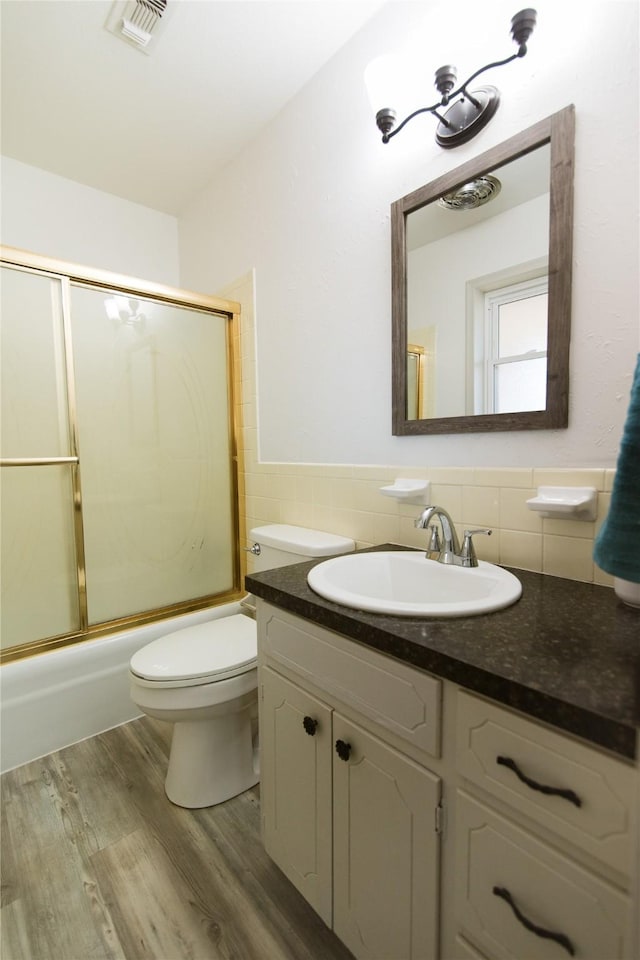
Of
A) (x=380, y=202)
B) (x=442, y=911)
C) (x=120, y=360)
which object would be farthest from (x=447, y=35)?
(x=442, y=911)

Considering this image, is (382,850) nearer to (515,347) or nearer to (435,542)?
(435,542)

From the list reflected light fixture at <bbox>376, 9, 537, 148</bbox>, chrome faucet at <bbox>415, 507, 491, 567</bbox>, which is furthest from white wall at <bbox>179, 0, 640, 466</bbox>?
chrome faucet at <bbox>415, 507, 491, 567</bbox>

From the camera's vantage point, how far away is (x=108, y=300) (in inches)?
71.0

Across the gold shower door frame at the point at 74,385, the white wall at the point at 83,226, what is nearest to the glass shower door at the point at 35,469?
the gold shower door frame at the point at 74,385

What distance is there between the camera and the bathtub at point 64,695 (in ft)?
5.03

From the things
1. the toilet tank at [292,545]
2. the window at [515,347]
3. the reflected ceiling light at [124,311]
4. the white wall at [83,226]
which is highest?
the white wall at [83,226]

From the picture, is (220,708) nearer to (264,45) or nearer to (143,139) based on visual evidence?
(264,45)

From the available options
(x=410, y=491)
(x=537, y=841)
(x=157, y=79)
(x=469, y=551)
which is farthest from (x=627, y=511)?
(x=157, y=79)

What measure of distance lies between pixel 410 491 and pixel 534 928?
89 cm

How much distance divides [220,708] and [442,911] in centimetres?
79

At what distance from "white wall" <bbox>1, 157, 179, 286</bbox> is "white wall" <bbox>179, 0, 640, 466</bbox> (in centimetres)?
22

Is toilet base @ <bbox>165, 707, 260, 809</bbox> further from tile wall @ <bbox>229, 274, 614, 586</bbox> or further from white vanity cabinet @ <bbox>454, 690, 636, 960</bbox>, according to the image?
white vanity cabinet @ <bbox>454, 690, 636, 960</bbox>

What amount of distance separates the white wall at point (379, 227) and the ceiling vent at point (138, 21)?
1.69ft

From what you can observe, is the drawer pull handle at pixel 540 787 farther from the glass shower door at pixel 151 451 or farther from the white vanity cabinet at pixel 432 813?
the glass shower door at pixel 151 451
